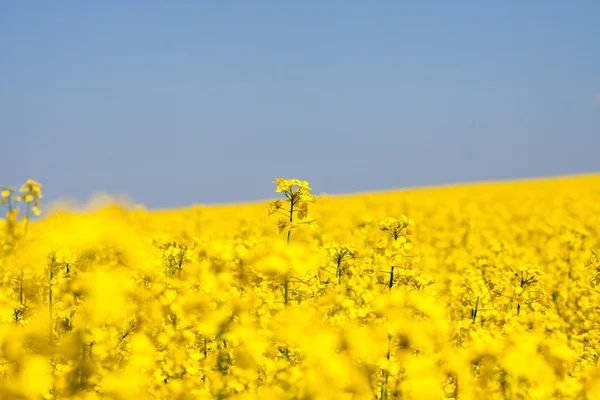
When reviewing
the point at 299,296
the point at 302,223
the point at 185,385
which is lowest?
the point at 185,385

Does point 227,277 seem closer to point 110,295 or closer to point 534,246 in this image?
point 110,295

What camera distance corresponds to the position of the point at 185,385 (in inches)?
159

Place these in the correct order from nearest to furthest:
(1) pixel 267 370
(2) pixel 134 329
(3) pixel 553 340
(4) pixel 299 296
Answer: (1) pixel 267 370 < (2) pixel 134 329 < (4) pixel 299 296 < (3) pixel 553 340

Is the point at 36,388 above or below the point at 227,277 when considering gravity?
below

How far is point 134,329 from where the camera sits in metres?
4.52

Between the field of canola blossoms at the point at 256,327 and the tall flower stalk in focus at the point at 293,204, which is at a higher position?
the tall flower stalk in focus at the point at 293,204

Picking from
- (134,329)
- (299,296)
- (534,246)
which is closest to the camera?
(134,329)

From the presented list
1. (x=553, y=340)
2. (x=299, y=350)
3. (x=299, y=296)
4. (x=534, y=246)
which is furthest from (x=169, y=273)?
(x=534, y=246)

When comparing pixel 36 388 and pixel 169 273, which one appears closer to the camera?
pixel 36 388

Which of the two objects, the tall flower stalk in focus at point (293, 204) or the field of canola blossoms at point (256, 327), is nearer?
the field of canola blossoms at point (256, 327)

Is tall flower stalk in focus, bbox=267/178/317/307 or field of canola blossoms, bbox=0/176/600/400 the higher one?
tall flower stalk in focus, bbox=267/178/317/307

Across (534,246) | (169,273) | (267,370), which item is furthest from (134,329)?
(534,246)

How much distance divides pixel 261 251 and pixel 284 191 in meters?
0.85

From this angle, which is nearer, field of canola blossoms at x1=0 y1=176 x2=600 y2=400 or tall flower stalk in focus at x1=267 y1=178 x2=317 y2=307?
field of canola blossoms at x1=0 y1=176 x2=600 y2=400
